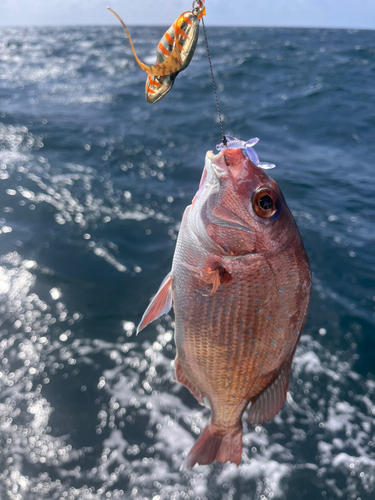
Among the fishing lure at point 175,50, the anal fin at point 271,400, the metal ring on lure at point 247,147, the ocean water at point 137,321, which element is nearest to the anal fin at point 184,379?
the anal fin at point 271,400

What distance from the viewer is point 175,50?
1899mm

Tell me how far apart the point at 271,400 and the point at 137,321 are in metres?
2.86

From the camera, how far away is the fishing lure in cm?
185

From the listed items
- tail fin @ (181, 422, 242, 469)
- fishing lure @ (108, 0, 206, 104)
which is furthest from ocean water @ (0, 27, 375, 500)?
fishing lure @ (108, 0, 206, 104)

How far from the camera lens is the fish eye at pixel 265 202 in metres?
1.74

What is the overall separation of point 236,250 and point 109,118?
1160 cm

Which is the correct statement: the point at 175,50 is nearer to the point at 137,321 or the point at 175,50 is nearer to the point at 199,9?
the point at 199,9

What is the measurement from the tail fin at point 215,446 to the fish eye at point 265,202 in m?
1.26

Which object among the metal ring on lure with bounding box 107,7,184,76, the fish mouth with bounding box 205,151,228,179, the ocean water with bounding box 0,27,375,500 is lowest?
the ocean water with bounding box 0,27,375,500

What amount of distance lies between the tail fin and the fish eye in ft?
4.14

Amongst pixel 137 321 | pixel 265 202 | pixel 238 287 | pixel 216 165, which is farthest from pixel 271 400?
pixel 137 321

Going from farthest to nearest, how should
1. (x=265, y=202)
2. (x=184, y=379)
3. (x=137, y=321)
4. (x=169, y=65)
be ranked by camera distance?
(x=137, y=321) < (x=184, y=379) < (x=169, y=65) < (x=265, y=202)

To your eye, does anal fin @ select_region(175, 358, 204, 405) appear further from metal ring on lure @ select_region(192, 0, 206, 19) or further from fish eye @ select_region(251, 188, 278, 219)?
metal ring on lure @ select_region(192, 0, 206, 19)

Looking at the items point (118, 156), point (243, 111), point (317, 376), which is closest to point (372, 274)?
point (317, 376)
